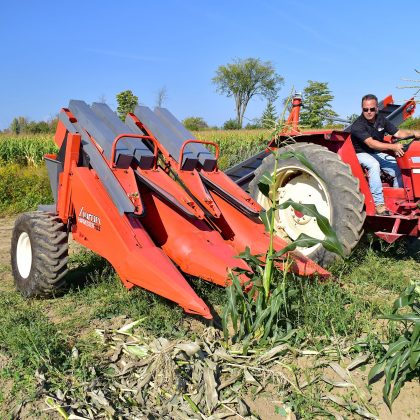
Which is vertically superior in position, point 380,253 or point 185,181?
point 185,181

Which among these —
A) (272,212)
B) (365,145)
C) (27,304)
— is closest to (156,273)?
(272,212)

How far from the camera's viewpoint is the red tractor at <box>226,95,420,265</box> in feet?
15.6

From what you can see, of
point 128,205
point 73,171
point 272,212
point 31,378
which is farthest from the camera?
point 73,171

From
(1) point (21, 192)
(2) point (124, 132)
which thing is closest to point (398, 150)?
(2) point (124, 132)

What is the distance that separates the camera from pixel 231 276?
337 cm

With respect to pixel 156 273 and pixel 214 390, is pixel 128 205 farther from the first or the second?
pixel 214 390

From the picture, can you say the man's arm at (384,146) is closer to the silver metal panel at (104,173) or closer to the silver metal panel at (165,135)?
the silver metal panel at (165,135)

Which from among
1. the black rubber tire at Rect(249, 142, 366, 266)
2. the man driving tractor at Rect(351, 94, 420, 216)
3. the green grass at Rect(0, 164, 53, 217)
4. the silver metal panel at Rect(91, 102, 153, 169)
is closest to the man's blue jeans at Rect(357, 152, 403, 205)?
the man driving tractor at Rect(351, 94, 420, 216)

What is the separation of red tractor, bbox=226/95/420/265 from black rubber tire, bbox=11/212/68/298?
211cm

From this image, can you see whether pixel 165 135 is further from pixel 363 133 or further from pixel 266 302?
pixel 266 302

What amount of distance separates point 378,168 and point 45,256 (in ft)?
11.0

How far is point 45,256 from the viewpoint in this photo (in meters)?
4.35

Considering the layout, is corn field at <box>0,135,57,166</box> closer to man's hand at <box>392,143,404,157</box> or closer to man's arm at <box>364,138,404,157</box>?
man's arm at <box>364,138,404,157</box>

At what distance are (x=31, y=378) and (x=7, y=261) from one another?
11.6 ft
